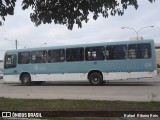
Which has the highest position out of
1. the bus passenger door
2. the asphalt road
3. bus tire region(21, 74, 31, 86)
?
the bus passenger door

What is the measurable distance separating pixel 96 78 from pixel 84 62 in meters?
1.37

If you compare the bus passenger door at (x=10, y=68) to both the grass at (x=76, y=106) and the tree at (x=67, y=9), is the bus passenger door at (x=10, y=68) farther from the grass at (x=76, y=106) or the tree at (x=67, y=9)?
the tree at (x=67, y=9)

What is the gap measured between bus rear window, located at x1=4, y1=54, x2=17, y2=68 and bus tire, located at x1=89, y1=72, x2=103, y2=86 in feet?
20.7

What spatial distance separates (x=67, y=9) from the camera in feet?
22.6

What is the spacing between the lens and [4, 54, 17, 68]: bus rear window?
27.0 metres

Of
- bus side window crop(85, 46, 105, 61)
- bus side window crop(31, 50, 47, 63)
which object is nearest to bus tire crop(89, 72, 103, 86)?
bus side window crop(85, 46, 105, 61)

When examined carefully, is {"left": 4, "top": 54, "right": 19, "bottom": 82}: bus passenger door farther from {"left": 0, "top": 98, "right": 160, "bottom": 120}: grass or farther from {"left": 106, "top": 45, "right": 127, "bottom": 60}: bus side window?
{"left": 0, "top": 98, "right": 160, "bottom": 120}: grass

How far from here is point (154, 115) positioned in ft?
19.7

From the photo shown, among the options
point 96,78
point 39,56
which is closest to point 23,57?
point 39,56

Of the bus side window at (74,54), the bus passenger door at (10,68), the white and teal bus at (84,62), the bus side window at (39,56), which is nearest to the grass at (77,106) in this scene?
the white and teal bus at (84,62)

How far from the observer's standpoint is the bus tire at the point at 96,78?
935 inches

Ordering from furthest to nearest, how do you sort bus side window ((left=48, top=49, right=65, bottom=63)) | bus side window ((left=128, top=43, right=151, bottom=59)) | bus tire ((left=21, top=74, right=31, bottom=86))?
bus tire ((left=21, top=74, right=31, bottom=86)), bus side window ((left=48, top=49, right=65, bottom=63)), bus side window ((left=128, top=43, right=151, bottom=59))

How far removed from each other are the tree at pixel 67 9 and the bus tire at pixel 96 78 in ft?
54.8

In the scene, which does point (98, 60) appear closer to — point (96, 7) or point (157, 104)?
point (157, 104)
